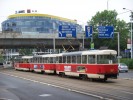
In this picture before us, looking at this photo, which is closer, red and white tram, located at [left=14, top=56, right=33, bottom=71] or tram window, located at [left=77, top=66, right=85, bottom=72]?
tram window, located at [left=77, top=66, right=85, bottom=72]

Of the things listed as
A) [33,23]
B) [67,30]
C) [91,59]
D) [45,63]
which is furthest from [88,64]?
[33,23]

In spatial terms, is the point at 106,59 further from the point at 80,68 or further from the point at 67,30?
the point at 67,30

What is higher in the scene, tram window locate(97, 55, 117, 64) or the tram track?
tram window locate(97, 55, 117, 64)

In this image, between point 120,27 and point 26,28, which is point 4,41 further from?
point 26,28

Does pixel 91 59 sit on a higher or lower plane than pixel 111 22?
lower

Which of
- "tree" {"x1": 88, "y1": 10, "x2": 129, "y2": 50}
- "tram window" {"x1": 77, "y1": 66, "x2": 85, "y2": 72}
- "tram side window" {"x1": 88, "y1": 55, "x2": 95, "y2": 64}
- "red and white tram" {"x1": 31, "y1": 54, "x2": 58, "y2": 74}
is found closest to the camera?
"tram side window" {"x1": 88, "y1": 55, "x2": 95, "y2": 64}

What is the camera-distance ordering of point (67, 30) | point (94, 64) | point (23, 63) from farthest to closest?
1. point (23, 63)
2. point (67, 30)
3. point (94, 64)

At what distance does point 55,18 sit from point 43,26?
873 centimetres

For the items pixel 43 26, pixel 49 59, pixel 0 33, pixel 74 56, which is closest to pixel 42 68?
pixel 49 59

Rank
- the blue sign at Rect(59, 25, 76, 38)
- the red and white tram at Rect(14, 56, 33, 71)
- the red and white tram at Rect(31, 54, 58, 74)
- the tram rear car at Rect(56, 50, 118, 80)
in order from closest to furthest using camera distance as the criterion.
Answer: the tram rear car at Rect(56, 50, 118, 80) → the red and white tram at Rect(31, 54, 58, 74) → the red and white tram at Rect(14, 56, 33, 71) → the blue sign at Rect(59, 25, 76, 38)

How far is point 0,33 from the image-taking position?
68.9 metres

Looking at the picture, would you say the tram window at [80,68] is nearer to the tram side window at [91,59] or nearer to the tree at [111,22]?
the tram side window at [91,59]

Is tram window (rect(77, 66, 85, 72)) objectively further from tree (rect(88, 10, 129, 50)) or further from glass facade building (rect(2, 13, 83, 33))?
glass facade building (rect(2, 13, 83, 33))

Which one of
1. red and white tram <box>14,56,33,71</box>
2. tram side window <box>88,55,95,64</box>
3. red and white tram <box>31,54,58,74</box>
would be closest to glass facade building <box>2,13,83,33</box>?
red and white tram <box>14,56,33,71</box>
